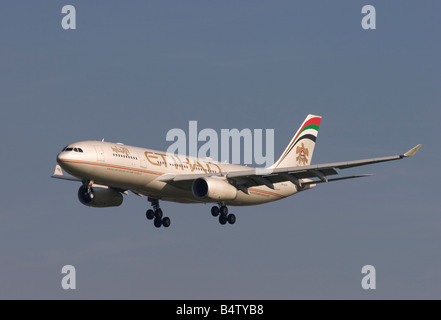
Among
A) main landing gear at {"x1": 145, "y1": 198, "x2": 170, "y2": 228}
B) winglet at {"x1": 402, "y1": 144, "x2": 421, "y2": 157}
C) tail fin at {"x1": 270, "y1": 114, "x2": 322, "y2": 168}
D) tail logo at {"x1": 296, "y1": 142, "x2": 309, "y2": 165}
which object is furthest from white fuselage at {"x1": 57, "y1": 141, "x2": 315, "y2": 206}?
winglet at {"x1": 402, "y1": 144, "x2": 421, "y2": 157}

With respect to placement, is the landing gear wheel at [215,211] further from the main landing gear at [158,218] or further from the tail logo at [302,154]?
the tail logo at [302,154]

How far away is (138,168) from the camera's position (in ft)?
222

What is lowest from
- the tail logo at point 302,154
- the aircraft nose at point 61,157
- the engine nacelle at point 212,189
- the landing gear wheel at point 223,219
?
the landing gear wheel at point 223,219

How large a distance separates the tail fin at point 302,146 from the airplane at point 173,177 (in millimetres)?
3749

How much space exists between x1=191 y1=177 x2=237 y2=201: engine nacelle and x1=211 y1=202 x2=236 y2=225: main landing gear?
120 inches

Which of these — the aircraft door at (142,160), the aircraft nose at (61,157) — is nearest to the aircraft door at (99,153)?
the aircraft nose at (61,157)

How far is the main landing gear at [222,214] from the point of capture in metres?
73.8

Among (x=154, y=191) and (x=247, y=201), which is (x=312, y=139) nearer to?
(x=247, y=201)

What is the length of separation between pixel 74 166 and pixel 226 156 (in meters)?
15.8

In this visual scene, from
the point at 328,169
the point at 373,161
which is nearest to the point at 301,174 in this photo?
the point at 328,169

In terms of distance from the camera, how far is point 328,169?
6838 cm

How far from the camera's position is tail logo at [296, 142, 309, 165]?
83.1 metres

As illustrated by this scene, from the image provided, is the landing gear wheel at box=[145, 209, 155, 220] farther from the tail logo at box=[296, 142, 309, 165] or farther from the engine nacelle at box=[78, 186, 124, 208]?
the tail logo at box=[296, 142, 309, 165]

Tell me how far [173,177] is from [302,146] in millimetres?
17703
